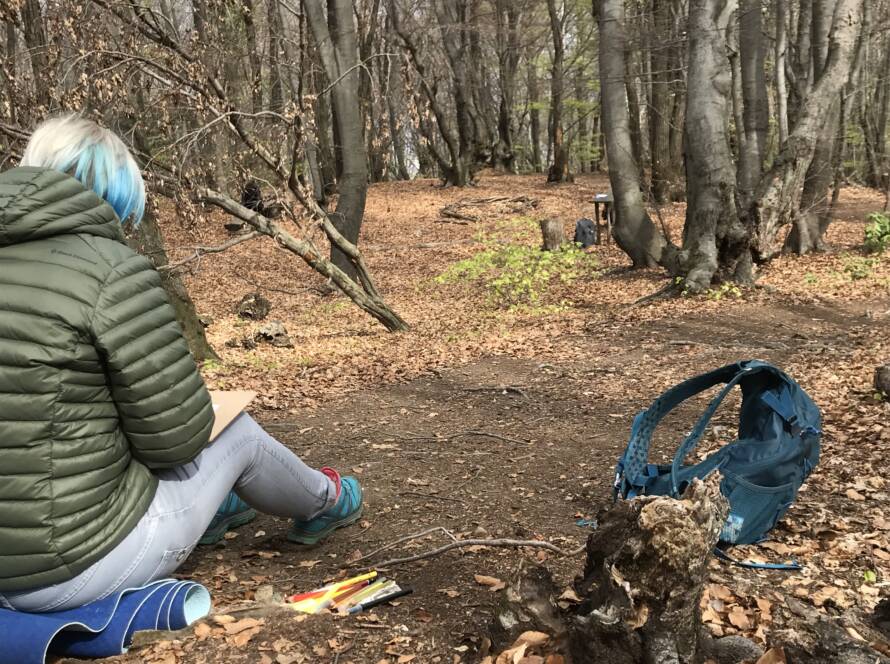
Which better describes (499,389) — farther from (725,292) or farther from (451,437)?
(725,292)

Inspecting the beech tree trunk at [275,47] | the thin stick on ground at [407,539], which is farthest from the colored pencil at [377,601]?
the beech tree trunk at [275,47]

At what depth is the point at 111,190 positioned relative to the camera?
2.29m

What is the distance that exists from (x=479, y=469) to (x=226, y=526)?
5.19 feet

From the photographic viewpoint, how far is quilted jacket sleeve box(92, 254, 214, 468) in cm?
202

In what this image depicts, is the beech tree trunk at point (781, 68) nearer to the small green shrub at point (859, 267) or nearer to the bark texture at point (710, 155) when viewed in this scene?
the small green shrub at point (859, 267)

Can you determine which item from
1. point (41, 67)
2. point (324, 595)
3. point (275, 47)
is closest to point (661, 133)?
point (275, 47)

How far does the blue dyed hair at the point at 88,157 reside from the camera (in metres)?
2.19

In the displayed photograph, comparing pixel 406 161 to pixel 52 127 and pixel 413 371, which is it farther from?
pixel 52 127

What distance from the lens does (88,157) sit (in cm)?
222

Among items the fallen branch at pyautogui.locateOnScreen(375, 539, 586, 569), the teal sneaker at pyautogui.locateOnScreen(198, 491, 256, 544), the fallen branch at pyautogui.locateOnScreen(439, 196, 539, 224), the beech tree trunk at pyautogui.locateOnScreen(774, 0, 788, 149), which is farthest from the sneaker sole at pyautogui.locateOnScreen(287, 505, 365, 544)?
the fallen branch at pyautogui.locateOnScreen(439, 196, 539, 224)

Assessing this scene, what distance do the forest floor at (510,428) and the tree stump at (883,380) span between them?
0.12m

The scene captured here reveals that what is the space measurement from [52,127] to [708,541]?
236cm

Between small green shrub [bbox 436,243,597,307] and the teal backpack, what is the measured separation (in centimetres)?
776

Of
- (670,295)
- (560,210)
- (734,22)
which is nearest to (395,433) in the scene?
(670,295)
